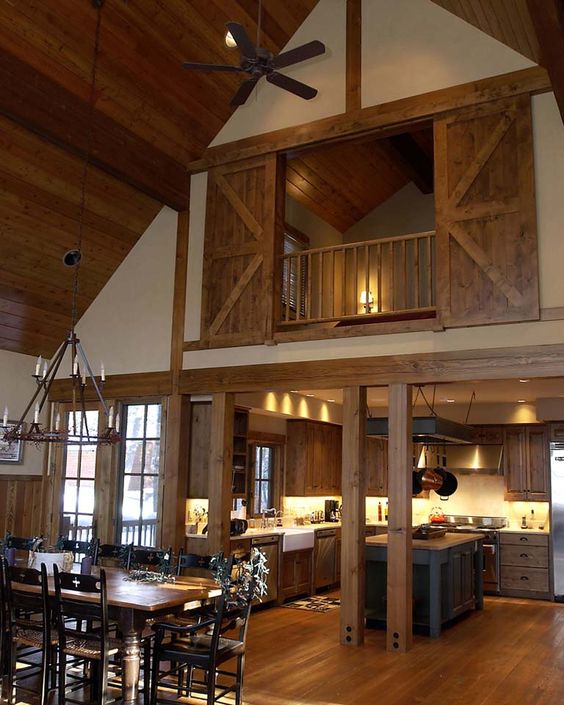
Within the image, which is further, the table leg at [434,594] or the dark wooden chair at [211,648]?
the table leg at [434,594]

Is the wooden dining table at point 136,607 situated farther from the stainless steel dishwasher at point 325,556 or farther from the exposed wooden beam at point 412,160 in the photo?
the exposed wooden beam at point 412,160

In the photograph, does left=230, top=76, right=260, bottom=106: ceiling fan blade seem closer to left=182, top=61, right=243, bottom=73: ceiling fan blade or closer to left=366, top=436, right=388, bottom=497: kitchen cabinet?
left=182, top=61, right=243, bottom=73: ceiling fan blade

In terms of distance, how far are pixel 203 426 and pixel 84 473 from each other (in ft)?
5.88

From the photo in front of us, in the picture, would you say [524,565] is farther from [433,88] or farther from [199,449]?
[433,88]

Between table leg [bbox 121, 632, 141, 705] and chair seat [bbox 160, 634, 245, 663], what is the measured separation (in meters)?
0.18

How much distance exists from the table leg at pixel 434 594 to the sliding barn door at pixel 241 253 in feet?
9.52

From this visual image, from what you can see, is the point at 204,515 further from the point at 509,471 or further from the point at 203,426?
the point at 509,471

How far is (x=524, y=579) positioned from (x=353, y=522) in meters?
4.48

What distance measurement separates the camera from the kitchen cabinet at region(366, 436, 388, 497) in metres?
12.0

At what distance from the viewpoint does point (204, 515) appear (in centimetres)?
853

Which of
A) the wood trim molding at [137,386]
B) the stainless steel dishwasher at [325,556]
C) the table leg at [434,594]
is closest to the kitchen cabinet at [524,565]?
the stainless steel dishwasher at [325,556]

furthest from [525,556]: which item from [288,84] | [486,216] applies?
[288,84]

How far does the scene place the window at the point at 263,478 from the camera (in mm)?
9799

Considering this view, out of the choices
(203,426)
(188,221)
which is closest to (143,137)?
(188,221)
